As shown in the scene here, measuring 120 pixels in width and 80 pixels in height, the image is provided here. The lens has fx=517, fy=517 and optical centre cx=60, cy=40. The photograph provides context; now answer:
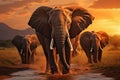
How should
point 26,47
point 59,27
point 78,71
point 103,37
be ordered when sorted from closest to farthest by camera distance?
point 59,27 → point 78,71 → point 103,37 → point 26,47

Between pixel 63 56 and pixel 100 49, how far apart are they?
8.33 metres

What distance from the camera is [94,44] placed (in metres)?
24.6

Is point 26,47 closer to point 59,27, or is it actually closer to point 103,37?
point 103,37

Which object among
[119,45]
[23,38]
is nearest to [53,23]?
[23,38]

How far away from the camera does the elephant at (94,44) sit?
24.3 m

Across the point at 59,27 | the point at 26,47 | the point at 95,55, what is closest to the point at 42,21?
the point at 59,27

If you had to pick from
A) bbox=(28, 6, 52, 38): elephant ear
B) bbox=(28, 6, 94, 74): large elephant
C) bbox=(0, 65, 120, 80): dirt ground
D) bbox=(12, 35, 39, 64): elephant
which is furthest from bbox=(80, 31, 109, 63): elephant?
bbox=(28, 6, 52, 38): elephant ear

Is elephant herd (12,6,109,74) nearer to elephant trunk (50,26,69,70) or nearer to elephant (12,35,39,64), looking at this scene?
elephant trunk (50,26,69,70)

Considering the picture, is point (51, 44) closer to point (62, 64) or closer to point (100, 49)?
point (62, 64)

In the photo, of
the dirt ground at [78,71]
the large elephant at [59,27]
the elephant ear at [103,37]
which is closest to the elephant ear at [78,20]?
the large elephant at [59,27]

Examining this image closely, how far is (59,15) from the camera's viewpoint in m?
17.1

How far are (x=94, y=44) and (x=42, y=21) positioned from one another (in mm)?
6773

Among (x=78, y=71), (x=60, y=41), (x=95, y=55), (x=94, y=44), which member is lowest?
(x=95, y=55)

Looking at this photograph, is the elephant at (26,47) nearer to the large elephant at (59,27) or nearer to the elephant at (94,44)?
the elephant at (94,44)
